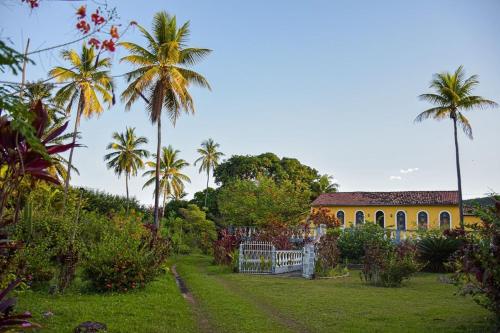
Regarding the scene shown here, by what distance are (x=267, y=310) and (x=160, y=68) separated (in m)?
17.3

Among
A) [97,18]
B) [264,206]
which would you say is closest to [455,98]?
[264,206]

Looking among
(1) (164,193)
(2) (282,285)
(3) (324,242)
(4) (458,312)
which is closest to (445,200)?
(1) (164,193)

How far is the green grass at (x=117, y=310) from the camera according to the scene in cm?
748

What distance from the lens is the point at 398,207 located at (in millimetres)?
45156

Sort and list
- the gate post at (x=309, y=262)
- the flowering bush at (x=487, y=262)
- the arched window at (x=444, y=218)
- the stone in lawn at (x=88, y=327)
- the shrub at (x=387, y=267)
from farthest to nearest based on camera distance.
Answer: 1. the arched window at (x=444, y=218)
2. the gate post at (x=309, y=262)
3. the shrub at (x=387, y=267)
4. the stone in lawn at (x=88, y=327)
5. the flowering bush at (x=487, y=262)

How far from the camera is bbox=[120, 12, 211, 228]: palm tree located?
79.0 ft

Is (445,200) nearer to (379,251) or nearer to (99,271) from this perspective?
(379,251)

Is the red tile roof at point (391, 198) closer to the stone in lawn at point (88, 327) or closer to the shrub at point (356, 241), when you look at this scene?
the shrub at point (356, 241)

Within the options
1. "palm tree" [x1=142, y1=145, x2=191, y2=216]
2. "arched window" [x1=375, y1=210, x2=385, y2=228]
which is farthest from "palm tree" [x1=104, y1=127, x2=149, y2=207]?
"arched window" [x1=375, y1=210, x2=385, y2=228]

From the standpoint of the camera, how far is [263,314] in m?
9.04

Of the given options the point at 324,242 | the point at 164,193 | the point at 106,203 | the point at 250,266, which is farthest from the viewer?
the point at 164,193

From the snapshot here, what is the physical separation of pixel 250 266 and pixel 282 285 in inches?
191

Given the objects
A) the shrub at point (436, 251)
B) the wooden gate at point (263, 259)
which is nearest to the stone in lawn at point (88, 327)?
the wooden gate at point (263, 259)

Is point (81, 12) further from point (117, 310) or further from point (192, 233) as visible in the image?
point (192, 233)
